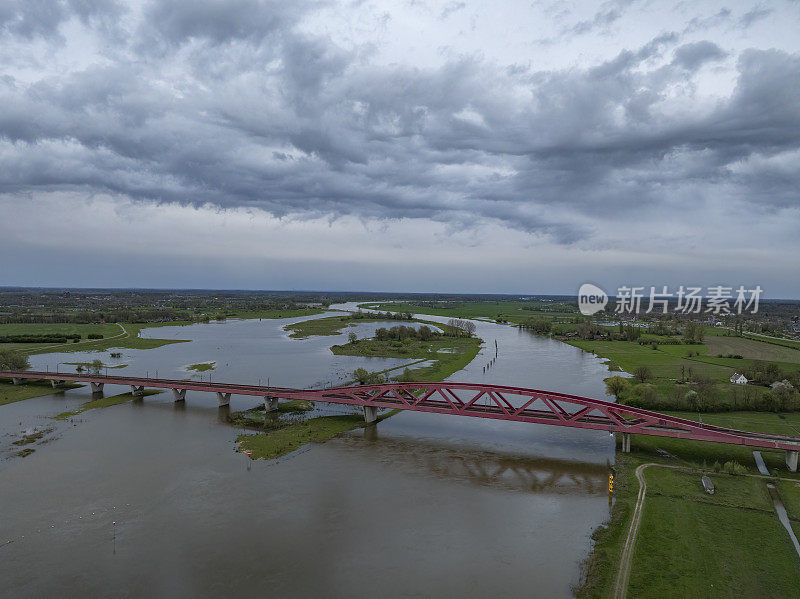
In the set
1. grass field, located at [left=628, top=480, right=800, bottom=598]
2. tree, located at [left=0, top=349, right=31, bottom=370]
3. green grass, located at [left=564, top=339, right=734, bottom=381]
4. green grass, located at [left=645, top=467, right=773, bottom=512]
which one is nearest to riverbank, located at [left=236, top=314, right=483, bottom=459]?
green grass, located at [left=645, top=467, right=773, bottom=512]

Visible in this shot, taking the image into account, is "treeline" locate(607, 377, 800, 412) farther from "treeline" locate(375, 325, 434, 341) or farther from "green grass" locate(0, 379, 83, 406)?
"green grass" locate(0, 379, 83, 406)

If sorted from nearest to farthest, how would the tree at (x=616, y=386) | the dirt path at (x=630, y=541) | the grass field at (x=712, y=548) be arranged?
the grass field at (x=712, y=548), the dirt path at (x=630, y=541), the tree at (x=616, y=386)

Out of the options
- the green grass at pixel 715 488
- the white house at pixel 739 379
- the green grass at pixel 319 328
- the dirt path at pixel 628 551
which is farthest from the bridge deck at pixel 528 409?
the green grass at pixel 319 328

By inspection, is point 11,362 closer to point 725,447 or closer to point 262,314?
point 725,447

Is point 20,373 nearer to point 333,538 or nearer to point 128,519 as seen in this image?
point 128,519

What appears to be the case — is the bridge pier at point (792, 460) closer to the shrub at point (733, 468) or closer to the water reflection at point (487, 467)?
the shrub at point (733, 468)

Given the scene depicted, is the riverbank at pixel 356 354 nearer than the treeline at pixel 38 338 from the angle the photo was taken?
Yes

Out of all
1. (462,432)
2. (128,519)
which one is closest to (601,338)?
(462,432)
